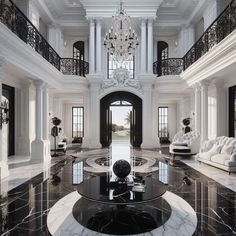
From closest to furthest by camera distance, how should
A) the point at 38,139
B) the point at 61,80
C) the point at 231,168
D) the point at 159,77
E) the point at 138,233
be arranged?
1. the point at 138,233
2. the point at 231,168
3. the point at 38,139
4. the point at 61,80
5. the point at 159,77

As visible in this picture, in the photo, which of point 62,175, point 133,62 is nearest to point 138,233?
point 62,175

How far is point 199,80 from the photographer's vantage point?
938 centimetres

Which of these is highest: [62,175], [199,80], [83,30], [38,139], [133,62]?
[83,30]

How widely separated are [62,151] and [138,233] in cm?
813

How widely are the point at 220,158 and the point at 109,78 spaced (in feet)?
27.9

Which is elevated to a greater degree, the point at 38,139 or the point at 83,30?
the point at 83,30

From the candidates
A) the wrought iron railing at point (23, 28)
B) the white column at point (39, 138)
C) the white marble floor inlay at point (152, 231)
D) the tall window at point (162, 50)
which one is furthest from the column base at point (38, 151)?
the tall window at point (162, 50)

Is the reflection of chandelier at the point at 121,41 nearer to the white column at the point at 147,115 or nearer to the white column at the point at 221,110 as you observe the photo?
the white column at the point at 221,110

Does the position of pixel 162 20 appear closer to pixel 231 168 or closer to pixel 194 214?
pixel 231 168

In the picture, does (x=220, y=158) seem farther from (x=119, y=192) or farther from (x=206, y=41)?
(x=206, y=41)

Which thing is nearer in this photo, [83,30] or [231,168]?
[231,168]

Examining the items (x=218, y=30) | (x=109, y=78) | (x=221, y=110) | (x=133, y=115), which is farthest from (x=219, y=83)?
(x=109, y=78)

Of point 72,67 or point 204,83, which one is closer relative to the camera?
point 204,83

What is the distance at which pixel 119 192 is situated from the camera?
12.0 feet
